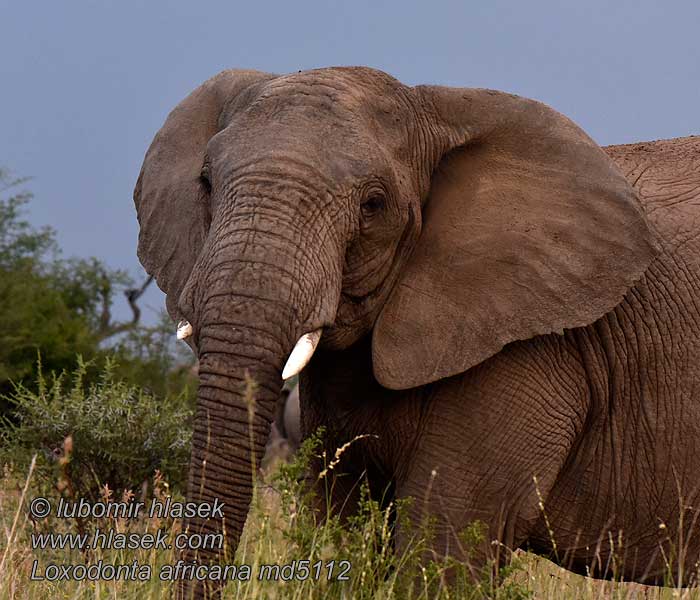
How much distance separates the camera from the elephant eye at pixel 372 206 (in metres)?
5.01

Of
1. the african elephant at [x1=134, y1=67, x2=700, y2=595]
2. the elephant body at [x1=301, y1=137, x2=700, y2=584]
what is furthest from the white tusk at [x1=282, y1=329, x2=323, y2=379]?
the elephant body at [x1=301, y1=137, x2=700, y2=584]

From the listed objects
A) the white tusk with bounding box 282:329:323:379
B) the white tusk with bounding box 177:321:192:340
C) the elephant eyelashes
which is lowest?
the white tusk with bounding box 282:329:323:379

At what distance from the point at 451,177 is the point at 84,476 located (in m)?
4.19

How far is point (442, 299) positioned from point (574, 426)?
2.66ft

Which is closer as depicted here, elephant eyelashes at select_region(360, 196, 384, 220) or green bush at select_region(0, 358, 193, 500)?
elephant eyelashes at select_region(360, 196, 384, 220)

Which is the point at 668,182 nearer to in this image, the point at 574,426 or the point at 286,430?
the point at 574,426

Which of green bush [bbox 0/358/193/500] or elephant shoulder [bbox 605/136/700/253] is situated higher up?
elephant shoulder [bbox 605/136/700/253]

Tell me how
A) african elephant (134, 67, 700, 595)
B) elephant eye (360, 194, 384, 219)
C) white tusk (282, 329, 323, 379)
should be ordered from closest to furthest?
white tusk (282, 329, 323, 379), african elephant (134, 67, 700, 595), elephant eye (360, 194, 384, 219)

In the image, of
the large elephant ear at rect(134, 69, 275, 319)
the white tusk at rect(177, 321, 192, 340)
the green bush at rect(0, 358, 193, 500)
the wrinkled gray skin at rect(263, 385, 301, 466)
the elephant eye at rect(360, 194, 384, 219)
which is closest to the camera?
the white tusk at rect(177, 321, 192, 340)

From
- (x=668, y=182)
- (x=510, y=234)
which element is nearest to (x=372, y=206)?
(x=510, y=234)

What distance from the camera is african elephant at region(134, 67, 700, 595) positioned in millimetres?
4676

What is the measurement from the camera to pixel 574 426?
5516 mm

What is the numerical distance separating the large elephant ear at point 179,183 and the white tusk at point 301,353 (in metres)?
0.90

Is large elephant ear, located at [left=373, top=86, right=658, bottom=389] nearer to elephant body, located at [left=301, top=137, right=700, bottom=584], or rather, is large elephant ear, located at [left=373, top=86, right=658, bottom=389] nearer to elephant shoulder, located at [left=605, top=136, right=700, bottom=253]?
elephant body, located at [left=301, top=137, right=700, bottom=584]
